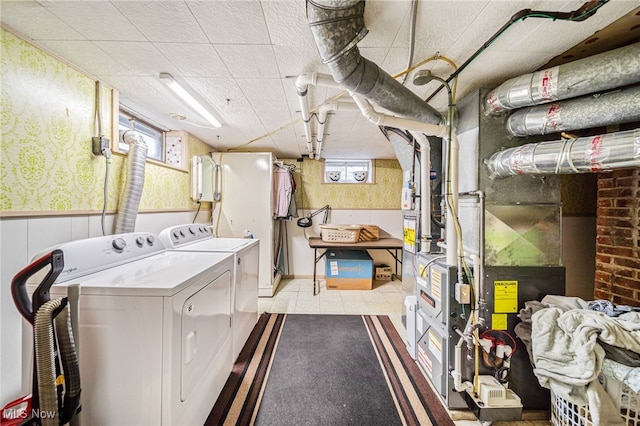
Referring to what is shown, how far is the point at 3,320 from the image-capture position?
3.75 ft

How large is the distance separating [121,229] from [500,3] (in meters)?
2.65

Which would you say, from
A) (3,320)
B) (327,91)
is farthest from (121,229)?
(327,91)

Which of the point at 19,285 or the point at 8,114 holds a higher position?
the point at 8,114

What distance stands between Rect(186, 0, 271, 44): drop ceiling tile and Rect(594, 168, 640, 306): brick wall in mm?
2648

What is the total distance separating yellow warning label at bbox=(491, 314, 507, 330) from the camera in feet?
4.81

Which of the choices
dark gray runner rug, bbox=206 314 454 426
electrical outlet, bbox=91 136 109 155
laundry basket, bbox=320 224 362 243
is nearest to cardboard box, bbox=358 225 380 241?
laundry basket, bbox=320 224 362 243

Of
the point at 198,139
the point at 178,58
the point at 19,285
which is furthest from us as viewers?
the point at 198,139

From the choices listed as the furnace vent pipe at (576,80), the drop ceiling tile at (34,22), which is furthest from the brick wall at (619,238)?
the drop ceiling tile at (34,22)

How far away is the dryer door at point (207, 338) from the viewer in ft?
3.73

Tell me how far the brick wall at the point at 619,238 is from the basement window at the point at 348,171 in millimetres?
2839

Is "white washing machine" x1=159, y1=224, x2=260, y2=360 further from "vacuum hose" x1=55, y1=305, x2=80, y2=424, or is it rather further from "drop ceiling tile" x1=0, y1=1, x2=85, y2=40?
"drop ceiling tile" x1=0, y1=1, x2=85, y2=40

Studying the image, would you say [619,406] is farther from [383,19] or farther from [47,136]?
[47,136]

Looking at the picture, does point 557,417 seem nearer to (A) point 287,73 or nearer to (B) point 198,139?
(A) point 287,73

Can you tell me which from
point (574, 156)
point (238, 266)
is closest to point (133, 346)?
point (238, 266)
